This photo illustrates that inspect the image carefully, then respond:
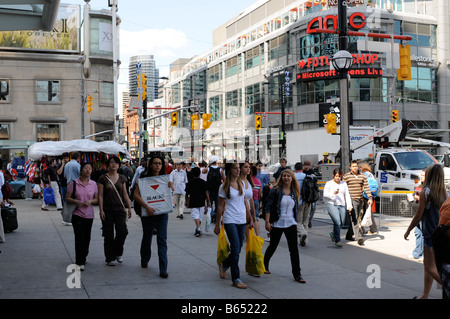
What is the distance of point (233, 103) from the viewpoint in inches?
2689

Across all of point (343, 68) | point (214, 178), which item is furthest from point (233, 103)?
point (214, 178)

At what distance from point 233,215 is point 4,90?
128 ft

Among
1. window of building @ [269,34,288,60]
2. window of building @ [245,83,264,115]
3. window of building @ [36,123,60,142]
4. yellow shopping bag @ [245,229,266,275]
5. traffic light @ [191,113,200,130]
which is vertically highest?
window of building @ [269,34,288,60]

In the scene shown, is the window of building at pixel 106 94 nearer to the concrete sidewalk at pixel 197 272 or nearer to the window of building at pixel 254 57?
the window of building at pixel 254 57

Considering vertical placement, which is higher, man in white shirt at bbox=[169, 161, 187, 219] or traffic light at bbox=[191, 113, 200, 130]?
traffic light at bbox=[191, 113, 200, 130]

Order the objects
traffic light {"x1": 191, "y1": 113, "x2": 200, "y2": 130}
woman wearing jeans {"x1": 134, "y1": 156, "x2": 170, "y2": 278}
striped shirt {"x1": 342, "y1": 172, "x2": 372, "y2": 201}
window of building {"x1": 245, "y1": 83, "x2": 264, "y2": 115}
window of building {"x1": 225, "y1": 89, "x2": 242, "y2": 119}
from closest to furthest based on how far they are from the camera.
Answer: woman wearing jeans {"x1": 134, "y1": 156, "x2": 170, "y2": 278}, striped shirt {"x1": 342, "y1": 172, "x2": 372, "y2": 201}, traffic light {"x1": 191, "y1": 113, "x2": 200, "y2": 130}, window of building {"x1": 245, "y1": 83, "x2": 264, "y2": 115}, window of building {"x1": 225, "y1": 89, "x2": 242, "y2": 119}

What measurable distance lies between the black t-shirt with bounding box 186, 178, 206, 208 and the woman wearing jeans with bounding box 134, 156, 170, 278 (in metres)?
4.21

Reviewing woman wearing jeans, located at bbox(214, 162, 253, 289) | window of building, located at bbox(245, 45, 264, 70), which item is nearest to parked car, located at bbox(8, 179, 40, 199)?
woman wearing jeans, located at bbox(214, 162, 253, 289)

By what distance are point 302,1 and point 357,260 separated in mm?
50311

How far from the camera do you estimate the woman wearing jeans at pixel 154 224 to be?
778 centimetres

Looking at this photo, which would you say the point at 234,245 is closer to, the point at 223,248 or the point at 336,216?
the point at 223,248

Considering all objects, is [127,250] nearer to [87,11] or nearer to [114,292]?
[114,292]

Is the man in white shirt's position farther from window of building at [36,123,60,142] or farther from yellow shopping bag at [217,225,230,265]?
window of building at [36,123,60,142]

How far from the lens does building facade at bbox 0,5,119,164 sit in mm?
41531
